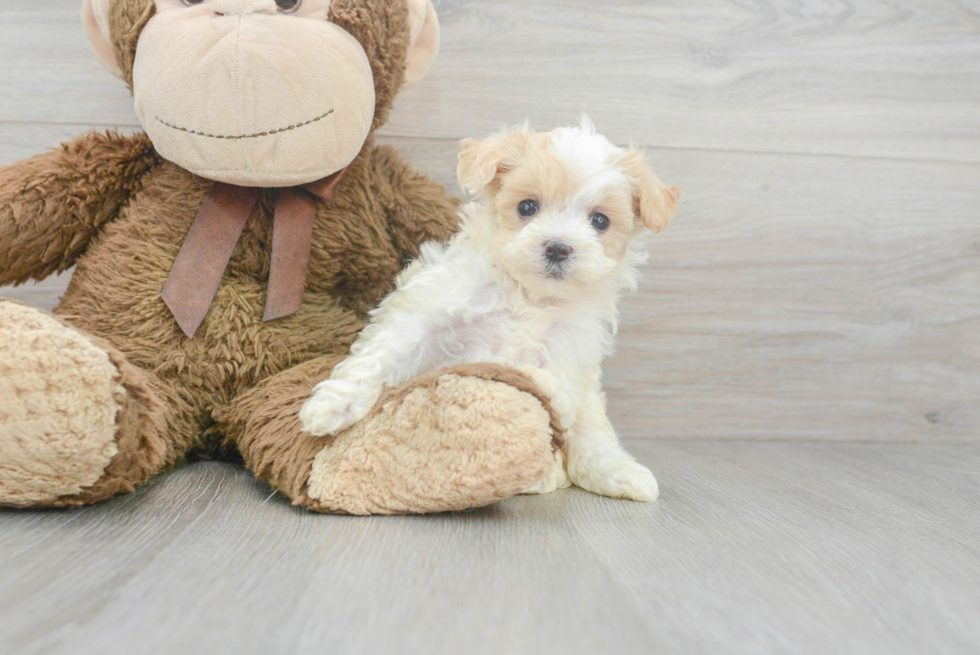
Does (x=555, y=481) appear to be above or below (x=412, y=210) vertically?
below

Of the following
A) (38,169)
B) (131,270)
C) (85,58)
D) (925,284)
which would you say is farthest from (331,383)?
(925,284)

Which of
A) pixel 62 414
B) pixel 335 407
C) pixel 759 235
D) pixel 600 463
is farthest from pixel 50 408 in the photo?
pixel 759 235

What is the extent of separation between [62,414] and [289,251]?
0.41 meters

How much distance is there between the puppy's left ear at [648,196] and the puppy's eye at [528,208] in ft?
0.47

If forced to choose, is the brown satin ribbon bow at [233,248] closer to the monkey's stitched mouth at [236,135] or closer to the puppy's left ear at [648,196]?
the monkey's stitched mouth at [236,135]

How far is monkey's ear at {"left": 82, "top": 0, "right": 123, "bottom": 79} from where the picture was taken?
42.6 inches

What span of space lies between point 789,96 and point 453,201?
2.53ft

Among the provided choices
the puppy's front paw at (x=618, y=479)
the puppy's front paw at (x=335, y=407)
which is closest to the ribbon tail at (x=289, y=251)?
the puppy's front paw at (x=335, y=407)

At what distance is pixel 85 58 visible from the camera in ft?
4.35

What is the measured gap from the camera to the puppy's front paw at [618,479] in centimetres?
102

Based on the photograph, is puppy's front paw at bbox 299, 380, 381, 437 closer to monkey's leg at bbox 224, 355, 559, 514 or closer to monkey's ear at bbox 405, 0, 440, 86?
monkey's leg at bbox 224, 355, 559, 514

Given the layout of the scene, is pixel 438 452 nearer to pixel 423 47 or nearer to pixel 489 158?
pixel 489 158

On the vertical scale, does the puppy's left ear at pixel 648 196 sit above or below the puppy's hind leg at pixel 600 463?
above

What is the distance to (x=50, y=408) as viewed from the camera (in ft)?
2.55
